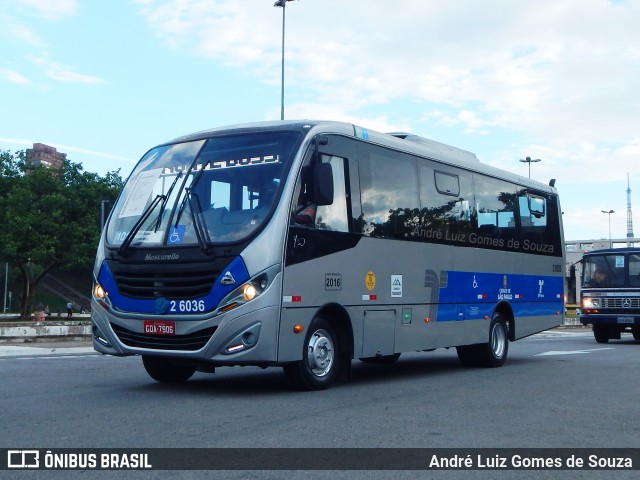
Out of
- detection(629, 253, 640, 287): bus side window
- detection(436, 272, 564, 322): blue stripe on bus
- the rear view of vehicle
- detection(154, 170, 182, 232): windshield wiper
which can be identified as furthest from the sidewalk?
detection(629, 253, 640, 287): bus side window

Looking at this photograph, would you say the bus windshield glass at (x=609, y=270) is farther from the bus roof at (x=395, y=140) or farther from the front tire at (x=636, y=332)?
the bus roof at (x=395, y=140)

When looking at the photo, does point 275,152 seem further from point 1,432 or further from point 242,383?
point 1,432

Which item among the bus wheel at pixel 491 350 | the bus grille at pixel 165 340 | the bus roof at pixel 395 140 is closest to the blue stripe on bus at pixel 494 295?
the bus wheel at pixel 491 350

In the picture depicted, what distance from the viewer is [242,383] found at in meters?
11.7

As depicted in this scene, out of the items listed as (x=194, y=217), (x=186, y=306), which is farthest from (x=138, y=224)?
(x=186, y=306)

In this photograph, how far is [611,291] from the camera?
85.9ft

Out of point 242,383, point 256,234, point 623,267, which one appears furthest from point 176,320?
point 623,267

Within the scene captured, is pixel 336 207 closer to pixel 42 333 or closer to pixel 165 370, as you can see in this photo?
pixel 165 370

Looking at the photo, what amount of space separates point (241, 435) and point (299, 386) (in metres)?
3.23

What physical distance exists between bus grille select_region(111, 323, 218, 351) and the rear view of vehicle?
18696 millimetres

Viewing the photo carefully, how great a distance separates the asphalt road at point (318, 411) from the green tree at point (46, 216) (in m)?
34.3

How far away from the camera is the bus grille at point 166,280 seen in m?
9.74

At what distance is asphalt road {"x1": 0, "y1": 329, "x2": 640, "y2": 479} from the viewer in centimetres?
702

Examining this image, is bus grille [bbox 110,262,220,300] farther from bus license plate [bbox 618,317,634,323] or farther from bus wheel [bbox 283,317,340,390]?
bus license plate [bbox 618,317,634,323]
